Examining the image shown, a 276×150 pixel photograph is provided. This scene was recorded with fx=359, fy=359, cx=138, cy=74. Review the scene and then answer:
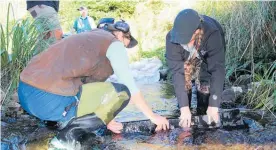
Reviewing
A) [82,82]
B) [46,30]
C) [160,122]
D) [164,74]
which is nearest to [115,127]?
[160,122]

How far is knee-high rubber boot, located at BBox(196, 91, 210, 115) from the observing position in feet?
12.1

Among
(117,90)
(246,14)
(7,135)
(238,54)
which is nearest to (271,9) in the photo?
(246,14)

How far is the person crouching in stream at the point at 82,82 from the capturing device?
2.69 meters

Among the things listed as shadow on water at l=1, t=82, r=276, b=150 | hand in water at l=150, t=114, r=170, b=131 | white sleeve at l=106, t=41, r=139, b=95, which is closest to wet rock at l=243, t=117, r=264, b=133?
shadow on water at l=1, t=82, r=276, b=150

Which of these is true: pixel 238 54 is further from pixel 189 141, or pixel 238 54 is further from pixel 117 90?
pixel 117 90

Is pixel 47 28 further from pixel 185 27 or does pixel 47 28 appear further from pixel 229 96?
pixel 229 96

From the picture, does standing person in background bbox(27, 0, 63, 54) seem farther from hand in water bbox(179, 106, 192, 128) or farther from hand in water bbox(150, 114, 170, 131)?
hand in water bbox(179, 106, 192, 128)

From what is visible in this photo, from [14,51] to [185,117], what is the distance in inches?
71.0

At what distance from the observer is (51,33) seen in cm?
430

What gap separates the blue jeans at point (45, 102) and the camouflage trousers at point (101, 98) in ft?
0.26

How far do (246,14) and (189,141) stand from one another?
2.42 m

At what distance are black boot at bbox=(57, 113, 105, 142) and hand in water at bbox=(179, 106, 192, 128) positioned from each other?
0.70 meters

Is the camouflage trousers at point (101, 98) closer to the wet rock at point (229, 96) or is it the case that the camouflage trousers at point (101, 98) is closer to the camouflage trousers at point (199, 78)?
the camouflage trousers at point (199, 78)

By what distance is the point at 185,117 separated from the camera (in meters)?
3.09
